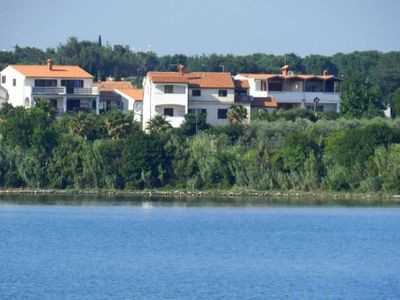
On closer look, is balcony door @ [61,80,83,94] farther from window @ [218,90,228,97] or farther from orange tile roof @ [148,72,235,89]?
window @ [218,90,228,97]

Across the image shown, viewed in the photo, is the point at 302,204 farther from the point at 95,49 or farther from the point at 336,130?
the point at 95,49

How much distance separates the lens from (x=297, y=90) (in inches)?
3853

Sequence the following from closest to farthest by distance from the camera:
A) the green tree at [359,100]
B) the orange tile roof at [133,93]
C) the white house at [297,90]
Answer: the green tree at [359,100] → the white house at [297,90] → the orange tile roof at [133,93]

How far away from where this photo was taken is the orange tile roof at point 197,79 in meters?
89.9

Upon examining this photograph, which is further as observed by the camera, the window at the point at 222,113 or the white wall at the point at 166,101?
the window at the point at 222,113

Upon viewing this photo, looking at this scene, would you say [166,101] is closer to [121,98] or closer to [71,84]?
[71,84]

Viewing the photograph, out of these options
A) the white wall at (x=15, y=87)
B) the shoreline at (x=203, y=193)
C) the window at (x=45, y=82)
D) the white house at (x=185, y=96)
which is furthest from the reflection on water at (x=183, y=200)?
the white wall at (x=15, y=87)

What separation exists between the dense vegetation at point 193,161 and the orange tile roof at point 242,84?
1513 cm

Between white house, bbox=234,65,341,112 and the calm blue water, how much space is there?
2793 cm

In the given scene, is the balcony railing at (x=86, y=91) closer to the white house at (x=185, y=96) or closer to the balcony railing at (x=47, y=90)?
the balcony railing at (x=47, y=90)

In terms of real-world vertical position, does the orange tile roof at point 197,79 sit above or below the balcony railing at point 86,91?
above

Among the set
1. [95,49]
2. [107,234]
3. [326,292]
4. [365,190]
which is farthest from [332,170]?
[95,49]

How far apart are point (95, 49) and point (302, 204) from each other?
82.4m

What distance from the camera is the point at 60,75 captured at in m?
92.9
